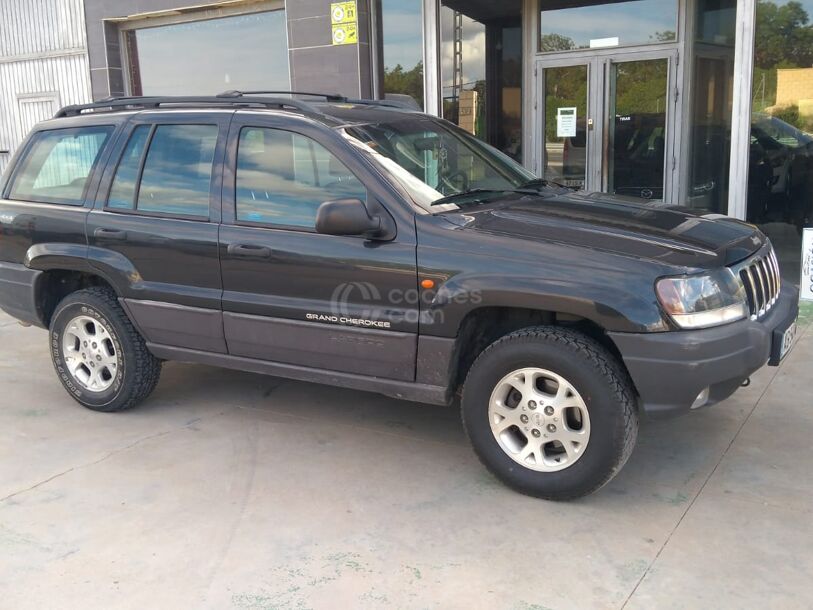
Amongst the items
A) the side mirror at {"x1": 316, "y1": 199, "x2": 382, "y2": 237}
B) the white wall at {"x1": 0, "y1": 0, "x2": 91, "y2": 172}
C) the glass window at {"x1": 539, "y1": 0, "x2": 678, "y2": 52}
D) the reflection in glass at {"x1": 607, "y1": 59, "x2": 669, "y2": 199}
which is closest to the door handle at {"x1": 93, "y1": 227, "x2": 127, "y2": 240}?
the side mirror at {"x1": 316, "y1": 199, "x2": 382, "y2": 237}

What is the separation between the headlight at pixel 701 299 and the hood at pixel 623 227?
0.08m

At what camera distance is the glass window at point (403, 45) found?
9617 mm

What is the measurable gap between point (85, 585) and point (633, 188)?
25.5 ft

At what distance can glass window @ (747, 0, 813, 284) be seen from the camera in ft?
25.7

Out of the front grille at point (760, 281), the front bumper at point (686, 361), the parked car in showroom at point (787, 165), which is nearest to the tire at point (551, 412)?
the front bumper at point (686, 361)

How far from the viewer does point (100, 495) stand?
12.6 ft

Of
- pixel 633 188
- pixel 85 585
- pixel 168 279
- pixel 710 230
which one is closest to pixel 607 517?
A: pixel 710 230

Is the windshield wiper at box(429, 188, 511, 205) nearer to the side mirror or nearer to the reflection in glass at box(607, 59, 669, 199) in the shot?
the side mirror

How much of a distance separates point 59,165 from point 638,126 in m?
6.49

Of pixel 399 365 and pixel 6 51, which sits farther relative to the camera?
pixel 6 51

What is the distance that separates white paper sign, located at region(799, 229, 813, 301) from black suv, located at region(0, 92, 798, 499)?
3.02m

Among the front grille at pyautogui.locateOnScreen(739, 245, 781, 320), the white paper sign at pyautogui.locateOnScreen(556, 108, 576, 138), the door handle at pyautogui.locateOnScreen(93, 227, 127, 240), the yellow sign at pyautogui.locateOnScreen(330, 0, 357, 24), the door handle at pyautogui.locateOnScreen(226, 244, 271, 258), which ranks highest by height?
the yellow sign at pyautogui.locateOnScreen(330, 0, 357, 24)

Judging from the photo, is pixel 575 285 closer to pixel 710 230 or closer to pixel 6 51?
pixel 710 230

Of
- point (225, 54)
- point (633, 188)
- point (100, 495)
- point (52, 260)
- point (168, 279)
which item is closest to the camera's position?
point (100, 495)
